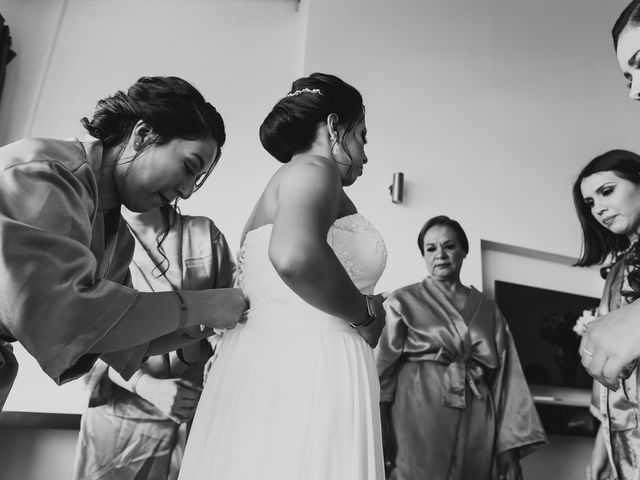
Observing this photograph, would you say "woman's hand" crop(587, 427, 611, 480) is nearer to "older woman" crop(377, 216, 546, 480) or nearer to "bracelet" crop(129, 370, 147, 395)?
"older woman" crop(377, 216, 546, 480)

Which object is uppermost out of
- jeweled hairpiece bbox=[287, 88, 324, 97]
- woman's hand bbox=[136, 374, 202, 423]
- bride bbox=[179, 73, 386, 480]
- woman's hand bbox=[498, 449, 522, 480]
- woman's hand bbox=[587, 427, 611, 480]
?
jeweled hairpiece bbox=[287, 88, 324, 97]

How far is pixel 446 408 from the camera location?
83.6 inches

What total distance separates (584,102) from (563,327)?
167 centimetres

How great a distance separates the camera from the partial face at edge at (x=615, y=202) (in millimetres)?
1582

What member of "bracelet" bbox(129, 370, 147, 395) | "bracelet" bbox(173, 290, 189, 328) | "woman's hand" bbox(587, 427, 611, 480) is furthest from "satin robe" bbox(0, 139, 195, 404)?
"woman's hand" bbox(587, 427, 611, 480)

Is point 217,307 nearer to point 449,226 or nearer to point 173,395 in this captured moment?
point 173,395

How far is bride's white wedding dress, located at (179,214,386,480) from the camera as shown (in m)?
0.79

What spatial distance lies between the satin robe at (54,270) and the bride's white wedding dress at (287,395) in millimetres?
234

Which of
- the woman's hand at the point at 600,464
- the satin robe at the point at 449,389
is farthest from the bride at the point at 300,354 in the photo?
the satin robe at the point at 449,389

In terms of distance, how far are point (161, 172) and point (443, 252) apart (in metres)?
1.82

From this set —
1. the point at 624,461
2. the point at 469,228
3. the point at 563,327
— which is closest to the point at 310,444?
the point at 624,461

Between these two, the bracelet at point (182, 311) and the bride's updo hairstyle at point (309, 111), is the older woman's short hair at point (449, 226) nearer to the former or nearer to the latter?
the bride's updo hairstyle at point (309, 111)

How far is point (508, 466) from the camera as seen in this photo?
7.28 ft

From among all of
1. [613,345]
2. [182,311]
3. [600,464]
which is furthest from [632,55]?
[600,464]
